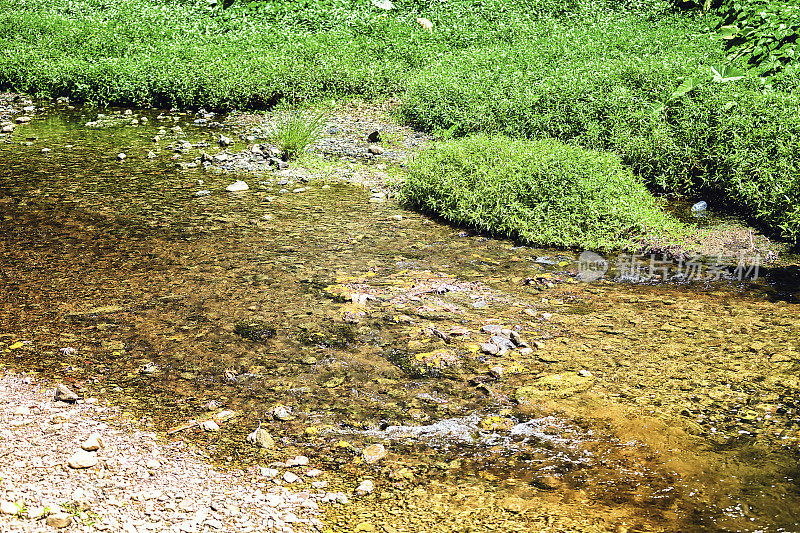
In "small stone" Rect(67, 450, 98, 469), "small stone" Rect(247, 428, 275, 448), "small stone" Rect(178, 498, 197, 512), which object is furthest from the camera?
"small stone" Rect(247, 428, 275, 448)

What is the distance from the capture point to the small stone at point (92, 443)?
2900 mm

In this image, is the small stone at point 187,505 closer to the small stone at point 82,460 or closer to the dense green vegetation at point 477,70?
the small stone at point 82,460

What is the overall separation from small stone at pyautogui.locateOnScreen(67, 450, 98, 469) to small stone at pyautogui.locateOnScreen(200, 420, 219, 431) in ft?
1.51

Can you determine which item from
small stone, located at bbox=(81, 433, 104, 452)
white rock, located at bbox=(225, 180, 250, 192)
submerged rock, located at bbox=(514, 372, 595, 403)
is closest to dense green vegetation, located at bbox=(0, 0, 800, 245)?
white rock, located at bbox=(225, 180, 250, 192)

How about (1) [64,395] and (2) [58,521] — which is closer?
(2) [58,521]

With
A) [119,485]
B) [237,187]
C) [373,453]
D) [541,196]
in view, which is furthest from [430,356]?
[237,187]

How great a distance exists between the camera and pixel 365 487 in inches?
111

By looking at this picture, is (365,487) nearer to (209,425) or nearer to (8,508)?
(209,425)

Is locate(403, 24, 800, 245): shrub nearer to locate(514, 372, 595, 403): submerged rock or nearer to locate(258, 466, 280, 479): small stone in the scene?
locate(514, 372, 595, 403): submerged rock

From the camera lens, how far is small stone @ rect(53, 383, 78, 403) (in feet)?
10.8

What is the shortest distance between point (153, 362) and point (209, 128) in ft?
19.3

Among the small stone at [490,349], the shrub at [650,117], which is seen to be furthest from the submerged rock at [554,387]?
the shrub at [650,117]

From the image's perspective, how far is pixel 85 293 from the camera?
14.8ft

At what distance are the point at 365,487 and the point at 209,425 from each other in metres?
0.80
